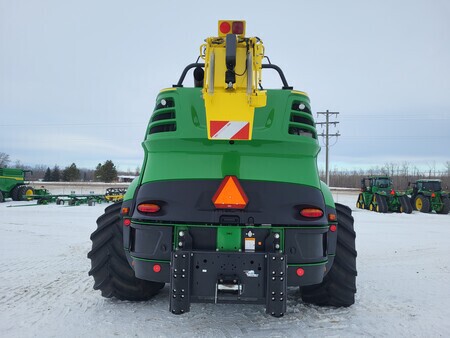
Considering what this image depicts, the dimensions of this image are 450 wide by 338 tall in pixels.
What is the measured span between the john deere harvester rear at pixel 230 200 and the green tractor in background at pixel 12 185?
24.3 metres

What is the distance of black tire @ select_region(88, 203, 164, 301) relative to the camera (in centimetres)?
378

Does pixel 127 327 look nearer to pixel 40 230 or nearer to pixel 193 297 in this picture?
pixel 193 297

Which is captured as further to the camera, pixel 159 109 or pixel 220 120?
pixel 159 109

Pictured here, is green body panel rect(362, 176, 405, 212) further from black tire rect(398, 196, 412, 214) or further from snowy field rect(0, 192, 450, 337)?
snowy field rect(0, 192, 450, 337)

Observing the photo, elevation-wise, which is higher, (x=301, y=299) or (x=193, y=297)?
(x=193, y=297)

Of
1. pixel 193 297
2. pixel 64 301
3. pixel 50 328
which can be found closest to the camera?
pixel 193 297

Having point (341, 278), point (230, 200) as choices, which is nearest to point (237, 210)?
point (230, 200)

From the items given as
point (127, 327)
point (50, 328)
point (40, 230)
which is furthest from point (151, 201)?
point (40, 230)

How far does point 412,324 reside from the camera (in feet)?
11.6

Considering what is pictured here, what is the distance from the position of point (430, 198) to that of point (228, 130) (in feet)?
70.2

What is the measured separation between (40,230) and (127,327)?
810cm

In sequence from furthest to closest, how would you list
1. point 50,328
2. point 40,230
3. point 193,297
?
1. point 40,230
2. point 50,328
3. point 193,297

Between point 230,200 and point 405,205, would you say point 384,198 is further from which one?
point 230,200

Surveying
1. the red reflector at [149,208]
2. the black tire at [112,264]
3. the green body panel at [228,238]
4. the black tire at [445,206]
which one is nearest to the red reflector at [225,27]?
the red reflector at [149,208]
